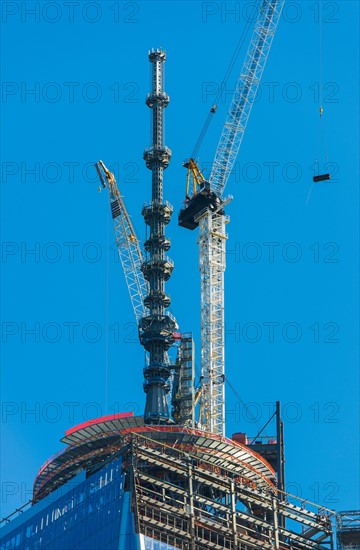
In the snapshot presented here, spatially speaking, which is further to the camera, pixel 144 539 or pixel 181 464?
pixel 181 464

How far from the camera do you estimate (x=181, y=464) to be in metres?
199

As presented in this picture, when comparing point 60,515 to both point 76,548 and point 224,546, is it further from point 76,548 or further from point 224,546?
point 224,546

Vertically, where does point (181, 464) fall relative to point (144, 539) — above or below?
above

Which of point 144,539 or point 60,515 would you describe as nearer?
point 144,539

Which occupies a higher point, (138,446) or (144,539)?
(138,446)

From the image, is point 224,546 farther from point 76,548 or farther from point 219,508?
point 76,548

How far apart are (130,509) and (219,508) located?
13.8m

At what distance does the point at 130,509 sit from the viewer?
189 meters

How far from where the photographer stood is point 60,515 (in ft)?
656

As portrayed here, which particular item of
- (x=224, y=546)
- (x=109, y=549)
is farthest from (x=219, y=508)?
(x=109, y=549)

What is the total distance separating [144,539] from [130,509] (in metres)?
4.10

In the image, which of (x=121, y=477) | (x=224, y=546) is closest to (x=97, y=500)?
(x=121, y=477)

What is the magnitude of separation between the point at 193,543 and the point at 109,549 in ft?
35.7

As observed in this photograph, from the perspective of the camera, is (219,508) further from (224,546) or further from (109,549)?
(109,549)
